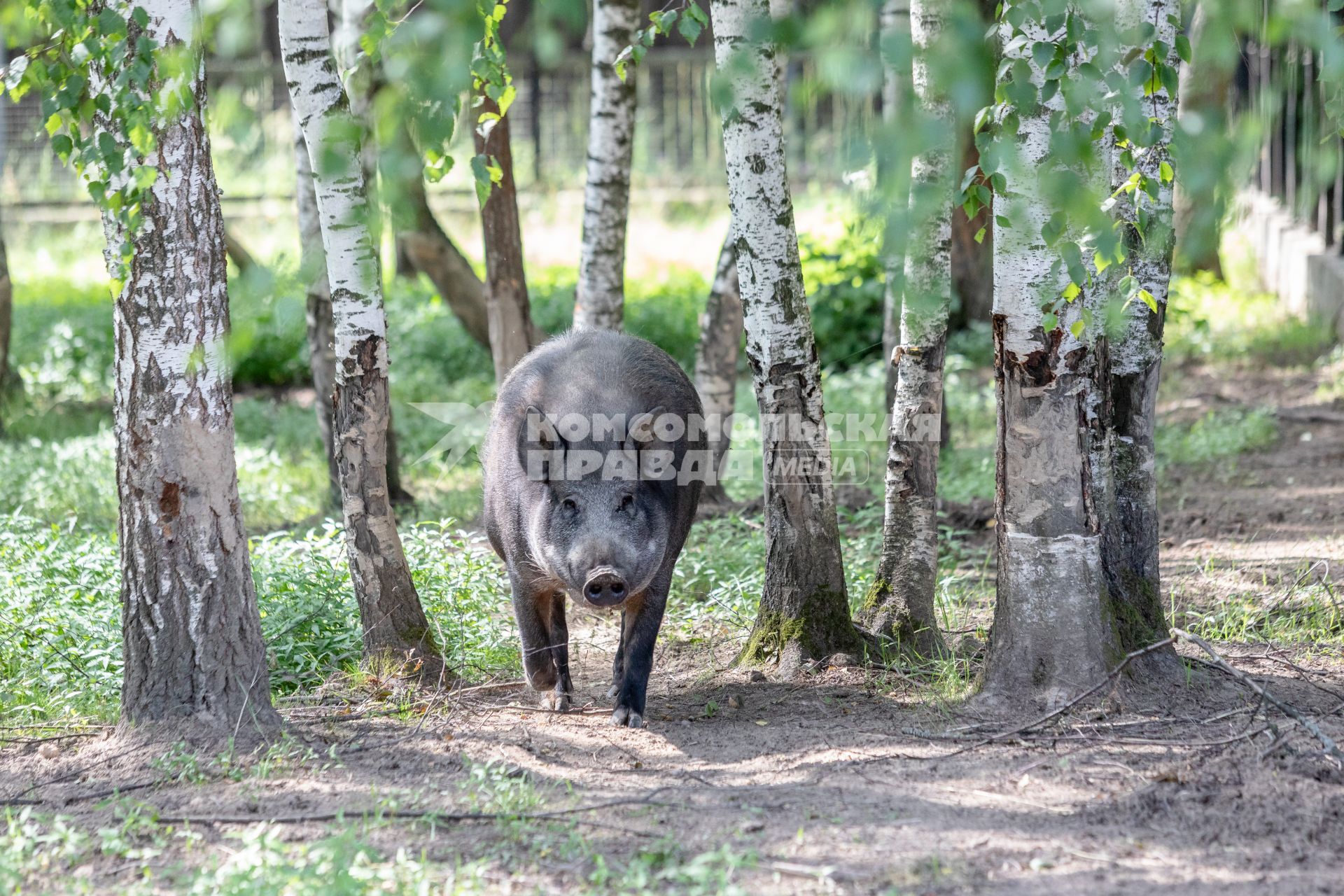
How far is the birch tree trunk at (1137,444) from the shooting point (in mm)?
4555

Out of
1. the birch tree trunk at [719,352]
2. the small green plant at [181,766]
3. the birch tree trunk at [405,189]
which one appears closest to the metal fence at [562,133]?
the birch tree trunk at [405,189]

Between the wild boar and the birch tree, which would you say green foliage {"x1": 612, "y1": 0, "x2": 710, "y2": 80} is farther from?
the birch tree

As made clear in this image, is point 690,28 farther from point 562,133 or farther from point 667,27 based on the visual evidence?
point 562,133

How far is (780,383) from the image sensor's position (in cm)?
499

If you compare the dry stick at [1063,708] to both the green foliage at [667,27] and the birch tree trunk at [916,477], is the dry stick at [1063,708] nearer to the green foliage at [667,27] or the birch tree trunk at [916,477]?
the birch tree trunk at [916,477]

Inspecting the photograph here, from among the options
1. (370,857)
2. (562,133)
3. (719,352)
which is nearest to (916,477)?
(719,352)

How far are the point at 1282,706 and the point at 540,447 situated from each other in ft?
9.02

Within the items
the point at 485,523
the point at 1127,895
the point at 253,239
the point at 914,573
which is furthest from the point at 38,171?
the point at 1127,895

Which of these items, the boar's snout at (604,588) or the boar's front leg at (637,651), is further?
the boar's front leg at (637,651)

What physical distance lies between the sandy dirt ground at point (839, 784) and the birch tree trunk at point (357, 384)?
15.3 inches

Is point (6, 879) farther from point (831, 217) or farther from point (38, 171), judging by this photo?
point (38, 171)

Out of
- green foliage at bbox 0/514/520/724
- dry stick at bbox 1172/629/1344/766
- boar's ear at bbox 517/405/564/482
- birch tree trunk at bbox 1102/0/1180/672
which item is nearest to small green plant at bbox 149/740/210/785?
green foliage at bbox 0/514/520/724

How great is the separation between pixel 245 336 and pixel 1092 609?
2.98 m

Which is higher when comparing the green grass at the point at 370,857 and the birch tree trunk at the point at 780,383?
the birch tree trunk at the point at 780,383
